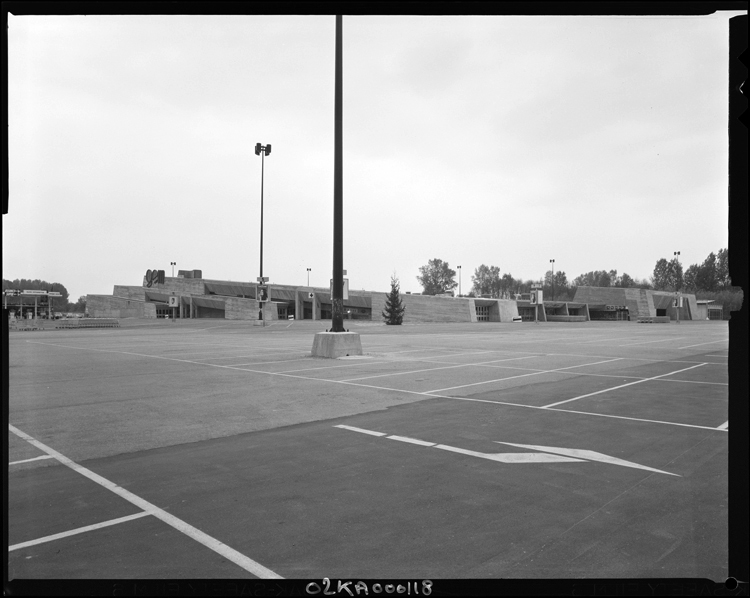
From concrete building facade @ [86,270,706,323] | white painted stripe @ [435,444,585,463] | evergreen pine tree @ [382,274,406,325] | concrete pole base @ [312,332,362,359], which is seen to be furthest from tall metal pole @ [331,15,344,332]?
concrete building facade @ [86,270,706,323]

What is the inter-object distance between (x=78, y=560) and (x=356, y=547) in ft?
5.93

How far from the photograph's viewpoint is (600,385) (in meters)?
12.1

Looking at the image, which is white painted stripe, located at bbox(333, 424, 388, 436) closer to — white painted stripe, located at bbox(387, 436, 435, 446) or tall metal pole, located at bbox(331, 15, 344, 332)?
white painted stripe, located at bbox(387, 436, 435, 446)

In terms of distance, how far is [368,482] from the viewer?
207 inches

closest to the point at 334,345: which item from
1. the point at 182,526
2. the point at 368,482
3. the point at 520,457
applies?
the point at 520,457

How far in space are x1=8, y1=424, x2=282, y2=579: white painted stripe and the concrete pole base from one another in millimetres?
12134

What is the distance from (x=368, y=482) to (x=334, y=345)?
13.1 metres

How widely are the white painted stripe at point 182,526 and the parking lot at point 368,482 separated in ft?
0.06

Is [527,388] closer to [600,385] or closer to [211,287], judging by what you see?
[600,385]

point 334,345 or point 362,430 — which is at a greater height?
point 334,345

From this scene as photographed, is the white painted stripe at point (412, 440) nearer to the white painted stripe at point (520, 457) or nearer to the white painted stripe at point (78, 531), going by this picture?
the white painted stripe at point (520, 457)

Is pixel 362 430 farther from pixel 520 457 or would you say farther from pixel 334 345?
pixel 334 345

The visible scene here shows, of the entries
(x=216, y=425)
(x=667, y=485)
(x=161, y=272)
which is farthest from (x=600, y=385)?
(x=161, y=272)

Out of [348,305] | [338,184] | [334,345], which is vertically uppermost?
[338,184]
